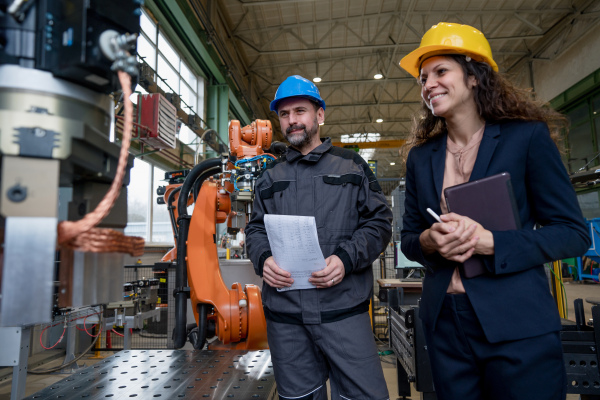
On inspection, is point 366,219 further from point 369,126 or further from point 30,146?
point 369,126

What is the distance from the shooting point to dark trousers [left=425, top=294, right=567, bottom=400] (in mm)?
832

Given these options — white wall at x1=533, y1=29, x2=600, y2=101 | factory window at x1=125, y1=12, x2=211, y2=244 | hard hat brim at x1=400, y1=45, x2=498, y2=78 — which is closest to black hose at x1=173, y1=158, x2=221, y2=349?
hard hat brim at x1=400, y1=45, x2=498, y2=78

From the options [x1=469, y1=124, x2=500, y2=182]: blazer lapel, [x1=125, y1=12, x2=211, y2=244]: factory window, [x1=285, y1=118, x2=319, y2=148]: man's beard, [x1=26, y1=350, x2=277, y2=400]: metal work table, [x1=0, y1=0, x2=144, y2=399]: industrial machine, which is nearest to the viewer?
[x1=0, y1=0, x2=144, y2=399]: industrial machine

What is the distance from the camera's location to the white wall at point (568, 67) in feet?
28.6

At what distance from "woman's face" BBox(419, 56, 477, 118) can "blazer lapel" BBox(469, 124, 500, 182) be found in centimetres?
12

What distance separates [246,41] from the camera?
911 cm

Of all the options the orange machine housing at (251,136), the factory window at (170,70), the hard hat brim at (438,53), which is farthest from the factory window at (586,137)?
the hard hat brim at (438,53)

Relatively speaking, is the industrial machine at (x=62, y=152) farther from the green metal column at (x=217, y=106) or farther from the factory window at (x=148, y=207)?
the green metal column at (x=217, y=106)

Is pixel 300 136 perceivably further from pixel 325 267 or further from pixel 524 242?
pixel 524 242

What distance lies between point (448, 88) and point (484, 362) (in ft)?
2.33

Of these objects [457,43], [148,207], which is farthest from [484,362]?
[148,207]

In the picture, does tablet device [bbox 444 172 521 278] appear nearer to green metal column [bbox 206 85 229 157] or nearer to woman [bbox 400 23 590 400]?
woman [bbox 400 23 590 400]

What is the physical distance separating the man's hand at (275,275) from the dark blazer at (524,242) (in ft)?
1.54

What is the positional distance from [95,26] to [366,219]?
3.54ft
